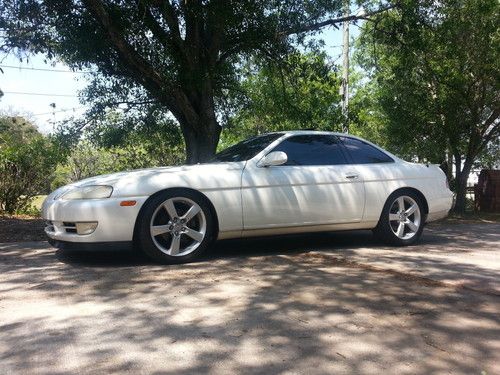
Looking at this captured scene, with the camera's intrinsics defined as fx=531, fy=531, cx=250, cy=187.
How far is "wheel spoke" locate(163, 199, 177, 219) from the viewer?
5.34 meters

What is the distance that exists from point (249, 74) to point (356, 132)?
41.4 ft

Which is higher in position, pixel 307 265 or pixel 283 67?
pixel 283 67

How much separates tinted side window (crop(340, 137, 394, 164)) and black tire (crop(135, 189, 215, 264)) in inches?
83.4

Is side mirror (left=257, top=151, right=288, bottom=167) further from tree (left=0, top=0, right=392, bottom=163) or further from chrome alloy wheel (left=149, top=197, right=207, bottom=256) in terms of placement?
tree (left=0, top=0, right=392, bottom=163)

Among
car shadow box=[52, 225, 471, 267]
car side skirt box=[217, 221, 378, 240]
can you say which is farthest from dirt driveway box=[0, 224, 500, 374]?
car side skirt box=[217, 221, 378, 240]

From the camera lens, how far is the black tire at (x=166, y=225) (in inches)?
206

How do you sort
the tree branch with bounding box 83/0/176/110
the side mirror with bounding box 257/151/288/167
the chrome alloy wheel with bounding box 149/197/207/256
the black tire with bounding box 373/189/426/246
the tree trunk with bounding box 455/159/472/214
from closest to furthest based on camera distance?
the chrome alloy wheel with bounding box 149/197/207/256
the side mirror with bounding box 257/151/288/167
the black tire with bounding box 373/189/426/246
the tree branch with bounding box 83/0/176/110
the tree trunk with bounding box 455/159/472/214

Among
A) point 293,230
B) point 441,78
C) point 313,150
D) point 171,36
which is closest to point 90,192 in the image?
point 293,230

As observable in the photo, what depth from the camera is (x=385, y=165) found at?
6.75 metres

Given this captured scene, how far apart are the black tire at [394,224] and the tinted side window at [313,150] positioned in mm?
815

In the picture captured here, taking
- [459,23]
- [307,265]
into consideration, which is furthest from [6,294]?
[459,23]

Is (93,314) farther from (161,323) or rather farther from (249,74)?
(249,74)

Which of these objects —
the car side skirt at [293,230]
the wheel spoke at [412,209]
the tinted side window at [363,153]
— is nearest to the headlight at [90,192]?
the car side skirt at [293,230]

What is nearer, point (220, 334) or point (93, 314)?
point (220, 334)
